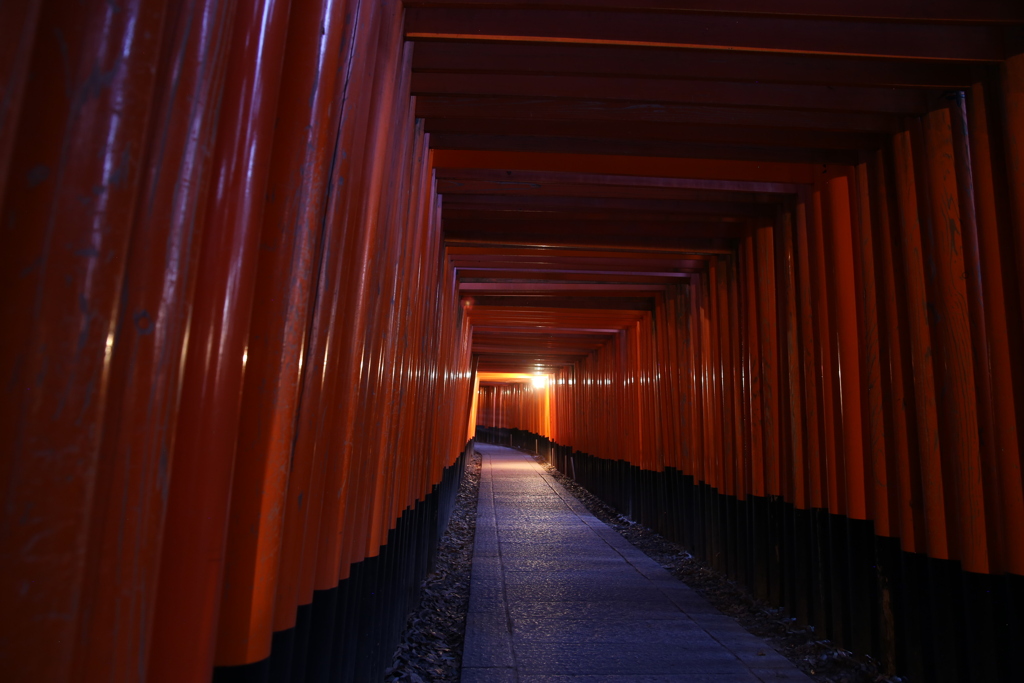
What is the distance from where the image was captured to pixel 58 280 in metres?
0.86

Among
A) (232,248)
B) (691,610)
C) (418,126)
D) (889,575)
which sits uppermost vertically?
(418,126)

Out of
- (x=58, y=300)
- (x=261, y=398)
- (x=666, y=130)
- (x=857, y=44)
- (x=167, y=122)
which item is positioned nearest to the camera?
(x=58, y=300)

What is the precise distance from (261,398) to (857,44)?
13.1ft

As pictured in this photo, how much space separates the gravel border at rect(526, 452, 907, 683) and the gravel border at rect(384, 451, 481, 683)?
2.50 m

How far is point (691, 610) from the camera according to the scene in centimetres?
548

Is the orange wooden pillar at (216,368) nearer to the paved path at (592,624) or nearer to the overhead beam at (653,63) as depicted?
the overhead beam at (653,63)

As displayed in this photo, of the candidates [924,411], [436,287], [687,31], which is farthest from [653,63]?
[436,287]

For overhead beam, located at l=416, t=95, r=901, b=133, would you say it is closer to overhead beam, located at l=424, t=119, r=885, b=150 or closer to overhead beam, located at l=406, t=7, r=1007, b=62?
overhead beam, located at l=424, t=119, r=885, b=150

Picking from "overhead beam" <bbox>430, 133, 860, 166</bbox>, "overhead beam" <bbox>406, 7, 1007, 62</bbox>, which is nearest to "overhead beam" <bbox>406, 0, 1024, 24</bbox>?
"overhead beam" <bbox>406, 7, 1007, 62</bbox>

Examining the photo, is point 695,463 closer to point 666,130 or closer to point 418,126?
point 666,130

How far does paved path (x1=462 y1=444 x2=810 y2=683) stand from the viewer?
402cm

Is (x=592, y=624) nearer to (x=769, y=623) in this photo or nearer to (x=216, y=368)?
(x=769, y=623)

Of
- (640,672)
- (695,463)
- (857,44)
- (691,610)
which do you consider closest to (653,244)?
(695,463)

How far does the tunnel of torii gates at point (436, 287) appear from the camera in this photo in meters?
0.89
